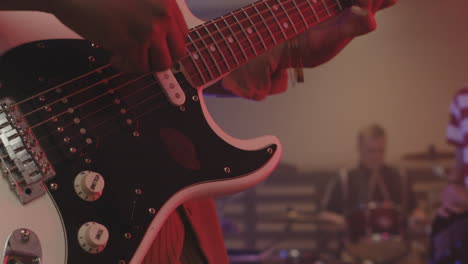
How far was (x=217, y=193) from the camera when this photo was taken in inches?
32.5

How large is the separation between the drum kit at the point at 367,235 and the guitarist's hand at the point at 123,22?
325 cm

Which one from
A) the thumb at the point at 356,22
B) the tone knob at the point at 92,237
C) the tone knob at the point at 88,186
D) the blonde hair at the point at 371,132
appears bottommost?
the blonde hair at the point at 371,132

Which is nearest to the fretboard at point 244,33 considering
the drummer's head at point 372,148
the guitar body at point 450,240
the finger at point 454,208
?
the guitar body at point 450,240

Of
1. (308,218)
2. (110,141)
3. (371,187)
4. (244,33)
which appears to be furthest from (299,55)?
(371,187)

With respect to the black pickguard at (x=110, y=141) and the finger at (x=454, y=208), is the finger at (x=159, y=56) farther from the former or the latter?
the finger at (x=454, y=208)

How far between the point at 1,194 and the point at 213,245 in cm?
36

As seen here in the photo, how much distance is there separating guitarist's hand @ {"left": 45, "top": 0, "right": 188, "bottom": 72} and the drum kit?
10.7ft

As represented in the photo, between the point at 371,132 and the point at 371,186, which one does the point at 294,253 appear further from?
the point at 371,132

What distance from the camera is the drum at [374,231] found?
3.83 meters

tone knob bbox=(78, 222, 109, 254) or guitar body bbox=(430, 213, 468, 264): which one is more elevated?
tone knob bbox=(78, 222, 109, 254)

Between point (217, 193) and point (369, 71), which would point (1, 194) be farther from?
→ point (369, 71)

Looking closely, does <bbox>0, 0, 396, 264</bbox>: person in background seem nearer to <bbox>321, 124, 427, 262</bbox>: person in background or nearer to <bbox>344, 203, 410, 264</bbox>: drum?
<bbox>344, 203, 410, 264</bbox>: drum

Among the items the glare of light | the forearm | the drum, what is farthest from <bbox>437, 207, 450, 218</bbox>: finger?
the forearm

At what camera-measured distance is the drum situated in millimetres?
3826
